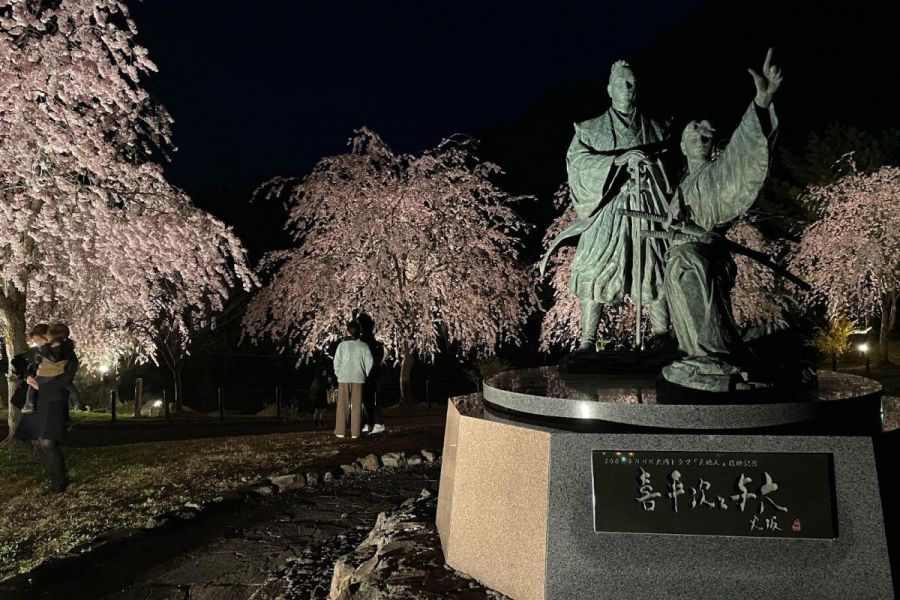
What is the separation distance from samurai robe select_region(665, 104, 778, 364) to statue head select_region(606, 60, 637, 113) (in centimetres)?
137

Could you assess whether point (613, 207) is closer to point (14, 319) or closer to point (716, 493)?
point (716, 493)

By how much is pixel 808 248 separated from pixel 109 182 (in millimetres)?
19809

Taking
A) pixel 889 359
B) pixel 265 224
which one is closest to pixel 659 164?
pixel 889 359

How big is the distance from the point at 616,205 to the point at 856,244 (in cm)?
1749

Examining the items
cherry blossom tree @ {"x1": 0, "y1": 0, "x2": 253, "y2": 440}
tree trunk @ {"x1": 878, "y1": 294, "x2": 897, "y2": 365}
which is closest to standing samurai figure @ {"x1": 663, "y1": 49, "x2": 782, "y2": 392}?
cherry blossom tree @ {"x1": 0, "y1": 0, "x2": 253, "y2": 440}

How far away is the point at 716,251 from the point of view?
4.11 meters

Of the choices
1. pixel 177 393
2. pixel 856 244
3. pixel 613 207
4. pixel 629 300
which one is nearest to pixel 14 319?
pixel 613 207

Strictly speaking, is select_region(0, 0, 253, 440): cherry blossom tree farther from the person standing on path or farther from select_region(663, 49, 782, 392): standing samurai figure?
select_region(663, 49, 782, 392): standing samurai figure

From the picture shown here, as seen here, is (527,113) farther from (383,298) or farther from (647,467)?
(647,467)

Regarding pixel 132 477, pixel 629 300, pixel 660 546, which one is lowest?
pixel 132 477

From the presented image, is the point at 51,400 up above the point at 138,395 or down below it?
above

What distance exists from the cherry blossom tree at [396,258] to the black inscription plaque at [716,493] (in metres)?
12.7

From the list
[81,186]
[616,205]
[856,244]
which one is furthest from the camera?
[856,244]

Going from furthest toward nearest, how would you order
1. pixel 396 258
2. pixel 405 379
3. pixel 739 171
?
pixel 405 379 → pixel 396 258 → pixel 739 171
